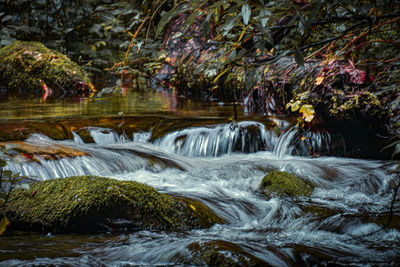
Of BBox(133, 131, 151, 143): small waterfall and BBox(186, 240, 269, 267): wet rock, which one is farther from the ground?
BBox(133, 131, 151, 143): small waterfall

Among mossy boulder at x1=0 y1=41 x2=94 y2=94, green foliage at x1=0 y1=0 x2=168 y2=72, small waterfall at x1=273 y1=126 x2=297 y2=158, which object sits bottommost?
small waterfall at x1=273 y1=126 x2=297 y2=158

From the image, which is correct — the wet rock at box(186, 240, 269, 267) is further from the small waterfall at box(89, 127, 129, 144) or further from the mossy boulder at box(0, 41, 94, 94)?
the mossy boulder at box(0, 41, 94, 94)

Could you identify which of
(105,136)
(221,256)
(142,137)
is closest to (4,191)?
(221,256)

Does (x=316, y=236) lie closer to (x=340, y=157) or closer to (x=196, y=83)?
(x=340, y=157)

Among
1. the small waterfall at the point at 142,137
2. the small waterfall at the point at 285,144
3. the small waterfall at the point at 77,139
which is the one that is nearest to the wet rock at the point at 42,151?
the small waterfall at the point at 77,139

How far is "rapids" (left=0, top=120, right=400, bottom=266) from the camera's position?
6.53 feet

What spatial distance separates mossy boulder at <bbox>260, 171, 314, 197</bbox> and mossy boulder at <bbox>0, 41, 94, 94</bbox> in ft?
29.3

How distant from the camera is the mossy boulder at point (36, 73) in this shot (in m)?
10.9

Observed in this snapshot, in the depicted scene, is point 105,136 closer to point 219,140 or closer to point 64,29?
point 219,140

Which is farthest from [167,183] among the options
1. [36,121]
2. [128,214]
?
[36,121]

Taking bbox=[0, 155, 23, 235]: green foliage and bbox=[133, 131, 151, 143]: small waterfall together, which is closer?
bbox=[0, 155, 23, 235]: green foliage

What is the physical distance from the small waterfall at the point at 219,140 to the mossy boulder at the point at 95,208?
94.4 inches

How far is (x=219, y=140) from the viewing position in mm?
5105

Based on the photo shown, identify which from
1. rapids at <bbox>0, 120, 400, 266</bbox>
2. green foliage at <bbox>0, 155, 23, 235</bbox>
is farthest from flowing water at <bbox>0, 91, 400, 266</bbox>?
green foliage at <bbox>0, 155, 23, 235</bbox>
